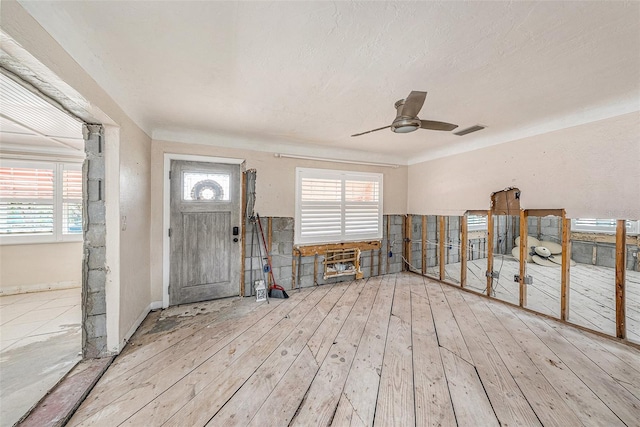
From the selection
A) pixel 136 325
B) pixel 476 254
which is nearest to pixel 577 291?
pixel 476 254

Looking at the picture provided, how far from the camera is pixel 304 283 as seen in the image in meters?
3.90

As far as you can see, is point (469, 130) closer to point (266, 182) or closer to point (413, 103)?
point (413, 103)

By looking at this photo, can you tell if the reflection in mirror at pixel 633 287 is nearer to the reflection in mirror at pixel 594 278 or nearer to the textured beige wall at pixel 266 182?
the reflection in mirror at pixel 594 278

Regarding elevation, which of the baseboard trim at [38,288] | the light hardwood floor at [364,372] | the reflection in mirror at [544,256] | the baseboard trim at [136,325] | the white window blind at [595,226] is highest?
the white window blind at [595,226]

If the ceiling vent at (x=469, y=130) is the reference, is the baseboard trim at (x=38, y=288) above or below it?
below

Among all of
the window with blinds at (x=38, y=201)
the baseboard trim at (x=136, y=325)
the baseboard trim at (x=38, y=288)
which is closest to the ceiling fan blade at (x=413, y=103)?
the baseboard trim at (x=136, y=325)

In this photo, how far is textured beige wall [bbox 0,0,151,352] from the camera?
112 centimetres

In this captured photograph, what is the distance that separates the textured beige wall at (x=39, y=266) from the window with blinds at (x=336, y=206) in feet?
→ 11.7

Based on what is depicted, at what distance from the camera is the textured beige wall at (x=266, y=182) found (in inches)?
118

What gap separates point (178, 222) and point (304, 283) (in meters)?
2.11

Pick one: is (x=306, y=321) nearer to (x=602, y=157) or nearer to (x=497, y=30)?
(x=497, y=30)

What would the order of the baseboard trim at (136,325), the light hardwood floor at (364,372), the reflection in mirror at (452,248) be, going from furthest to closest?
the reflection in mirror at (452,248)
the baseboard trim at (136,325)
the light hardwood floor at (364,372)

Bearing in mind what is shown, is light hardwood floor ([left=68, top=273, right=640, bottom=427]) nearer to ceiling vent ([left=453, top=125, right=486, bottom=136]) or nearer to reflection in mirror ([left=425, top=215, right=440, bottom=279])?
reflection in mirror ([left=425, top=215, right=440, bottom=279])

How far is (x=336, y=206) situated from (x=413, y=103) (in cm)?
248
